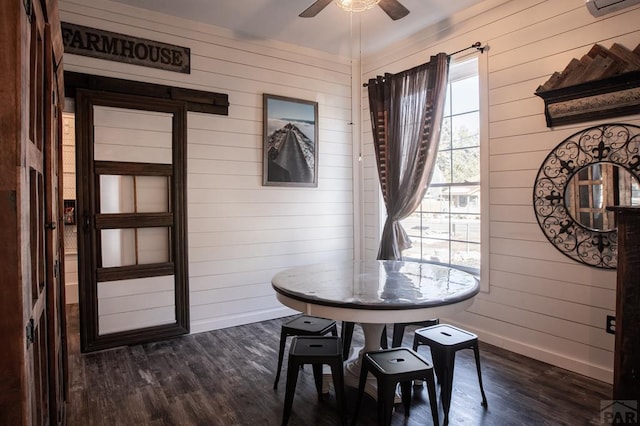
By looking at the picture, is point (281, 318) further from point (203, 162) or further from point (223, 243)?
point (203, 162)

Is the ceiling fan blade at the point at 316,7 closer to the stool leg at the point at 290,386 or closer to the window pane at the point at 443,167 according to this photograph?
the window pane at the point at 443,167

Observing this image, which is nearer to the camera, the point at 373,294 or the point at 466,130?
the point at 373,294

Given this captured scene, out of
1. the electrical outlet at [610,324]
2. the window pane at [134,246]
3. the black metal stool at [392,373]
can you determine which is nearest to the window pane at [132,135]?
the window pane at [134,246]

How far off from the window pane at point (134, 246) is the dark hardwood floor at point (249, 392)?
766 millimetres

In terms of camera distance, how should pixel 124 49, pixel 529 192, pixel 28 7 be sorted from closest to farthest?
pixel 28 7
pixel 529 192
pixel 124 49

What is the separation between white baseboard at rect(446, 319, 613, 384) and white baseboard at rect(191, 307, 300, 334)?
6.30 feet

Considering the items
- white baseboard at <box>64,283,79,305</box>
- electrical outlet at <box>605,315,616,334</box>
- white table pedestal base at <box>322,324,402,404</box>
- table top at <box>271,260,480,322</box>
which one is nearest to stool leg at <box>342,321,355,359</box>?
white table pedestal base at <box>322,324,402,404</box>

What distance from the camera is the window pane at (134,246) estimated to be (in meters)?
3.37

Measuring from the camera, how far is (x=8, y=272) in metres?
0.84

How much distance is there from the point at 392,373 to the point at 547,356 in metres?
1.83

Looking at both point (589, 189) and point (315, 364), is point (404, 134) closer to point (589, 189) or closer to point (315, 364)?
point (589, 189)

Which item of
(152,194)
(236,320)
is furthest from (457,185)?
(152,194)

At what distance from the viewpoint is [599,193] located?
8.75 feet

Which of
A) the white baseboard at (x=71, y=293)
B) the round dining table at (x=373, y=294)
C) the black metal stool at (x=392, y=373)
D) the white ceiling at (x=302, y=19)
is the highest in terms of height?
the white ceiling at (x=302, y=19)
